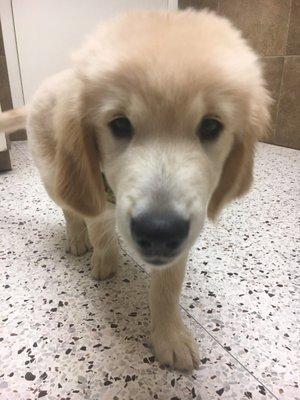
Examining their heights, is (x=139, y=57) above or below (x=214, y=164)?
above

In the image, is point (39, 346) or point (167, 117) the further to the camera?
point (39, 346)

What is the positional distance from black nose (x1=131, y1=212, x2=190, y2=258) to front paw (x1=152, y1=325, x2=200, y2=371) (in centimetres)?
30

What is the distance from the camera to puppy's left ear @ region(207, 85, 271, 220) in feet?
2.77

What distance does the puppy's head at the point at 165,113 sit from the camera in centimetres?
67

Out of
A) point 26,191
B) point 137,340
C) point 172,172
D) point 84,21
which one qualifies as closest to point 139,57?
point 172,172

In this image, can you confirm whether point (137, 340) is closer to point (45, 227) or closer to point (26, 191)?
point (45, 227)

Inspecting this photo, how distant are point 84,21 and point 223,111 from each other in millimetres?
2693

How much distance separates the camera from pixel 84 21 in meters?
3.02

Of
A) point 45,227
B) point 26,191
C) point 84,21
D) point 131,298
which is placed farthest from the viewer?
point 84,21

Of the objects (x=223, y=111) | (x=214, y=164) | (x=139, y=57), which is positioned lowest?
(x=214, y=164)

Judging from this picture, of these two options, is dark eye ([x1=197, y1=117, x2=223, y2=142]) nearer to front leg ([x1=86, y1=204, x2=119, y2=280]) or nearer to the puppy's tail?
front leg ([x1=86, y1=204, x2=119, y2=280])

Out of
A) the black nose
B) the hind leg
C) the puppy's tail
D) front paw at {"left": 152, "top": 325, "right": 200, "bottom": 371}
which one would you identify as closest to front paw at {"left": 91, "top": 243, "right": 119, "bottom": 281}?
the hind leg

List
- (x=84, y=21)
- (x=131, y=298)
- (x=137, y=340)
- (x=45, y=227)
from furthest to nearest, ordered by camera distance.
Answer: (x=84, y=21) → (x=45, y=227) → (x=131, y=298) → (x=137, y=340)

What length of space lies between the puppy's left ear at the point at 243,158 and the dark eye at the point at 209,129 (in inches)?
3.9
